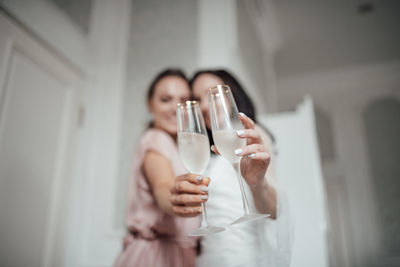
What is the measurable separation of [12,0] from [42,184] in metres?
0.72

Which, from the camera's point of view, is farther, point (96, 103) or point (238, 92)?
point (96, 103)

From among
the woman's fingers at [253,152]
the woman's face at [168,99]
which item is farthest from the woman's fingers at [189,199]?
the woman's face at [168,99]

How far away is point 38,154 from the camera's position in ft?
4.06

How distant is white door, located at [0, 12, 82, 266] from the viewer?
42.8 inches

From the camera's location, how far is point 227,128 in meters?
0.52

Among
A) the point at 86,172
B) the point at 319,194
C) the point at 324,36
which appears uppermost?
the point at 324,36

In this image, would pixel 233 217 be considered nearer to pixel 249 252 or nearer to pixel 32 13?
pixel 249 252

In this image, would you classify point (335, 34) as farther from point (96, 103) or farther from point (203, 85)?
point (203, 85)

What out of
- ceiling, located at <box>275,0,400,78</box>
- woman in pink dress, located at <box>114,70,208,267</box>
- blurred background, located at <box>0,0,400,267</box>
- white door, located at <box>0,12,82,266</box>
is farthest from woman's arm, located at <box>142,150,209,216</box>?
ceiling, located at <box>275,0,400,78</box>

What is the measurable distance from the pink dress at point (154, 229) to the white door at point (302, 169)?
39 centimetres

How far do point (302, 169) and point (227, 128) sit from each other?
78 centimetres

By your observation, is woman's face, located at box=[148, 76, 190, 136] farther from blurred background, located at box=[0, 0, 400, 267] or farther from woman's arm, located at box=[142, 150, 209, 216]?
blurred background, located at box=[0, 0, 400, 267]

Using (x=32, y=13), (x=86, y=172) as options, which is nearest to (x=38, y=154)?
(x=86, y=172)

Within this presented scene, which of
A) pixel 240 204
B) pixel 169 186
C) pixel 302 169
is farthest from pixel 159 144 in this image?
pixel 302 169
